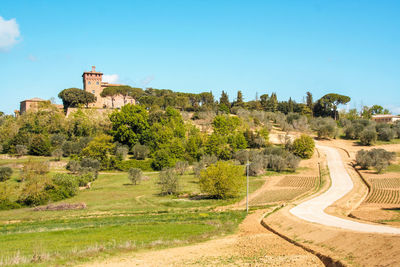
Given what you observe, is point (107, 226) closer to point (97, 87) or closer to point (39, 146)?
point (39, 146)

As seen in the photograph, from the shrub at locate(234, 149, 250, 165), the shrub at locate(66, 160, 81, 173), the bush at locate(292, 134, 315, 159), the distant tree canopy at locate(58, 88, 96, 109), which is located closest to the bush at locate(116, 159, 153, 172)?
the shrub at locate(66, 160, 81, 173)

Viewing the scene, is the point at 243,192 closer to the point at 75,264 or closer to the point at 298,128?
the point at 75,264

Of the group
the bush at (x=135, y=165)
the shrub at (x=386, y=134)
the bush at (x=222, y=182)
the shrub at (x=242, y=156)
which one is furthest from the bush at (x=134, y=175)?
the shrub at (x=386, y=134)

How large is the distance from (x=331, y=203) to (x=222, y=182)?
44.7ft

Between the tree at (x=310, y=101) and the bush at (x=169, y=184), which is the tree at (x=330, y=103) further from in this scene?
the bush at (x=169, y=184)

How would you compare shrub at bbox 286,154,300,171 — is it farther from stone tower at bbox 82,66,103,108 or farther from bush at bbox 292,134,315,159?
stone tower at bbox 82,66,103,108

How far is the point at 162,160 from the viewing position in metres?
71.7

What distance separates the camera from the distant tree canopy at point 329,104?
129875 millimetres

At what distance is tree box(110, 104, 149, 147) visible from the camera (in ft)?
266

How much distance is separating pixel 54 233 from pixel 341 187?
127ft

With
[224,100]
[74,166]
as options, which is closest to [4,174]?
[74,166]

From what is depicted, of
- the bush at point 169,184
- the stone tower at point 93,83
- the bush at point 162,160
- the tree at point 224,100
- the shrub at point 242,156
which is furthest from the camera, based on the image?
the tree at point 224,100

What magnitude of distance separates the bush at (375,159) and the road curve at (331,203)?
3.67m

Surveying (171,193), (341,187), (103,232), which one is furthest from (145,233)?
(341,187)
